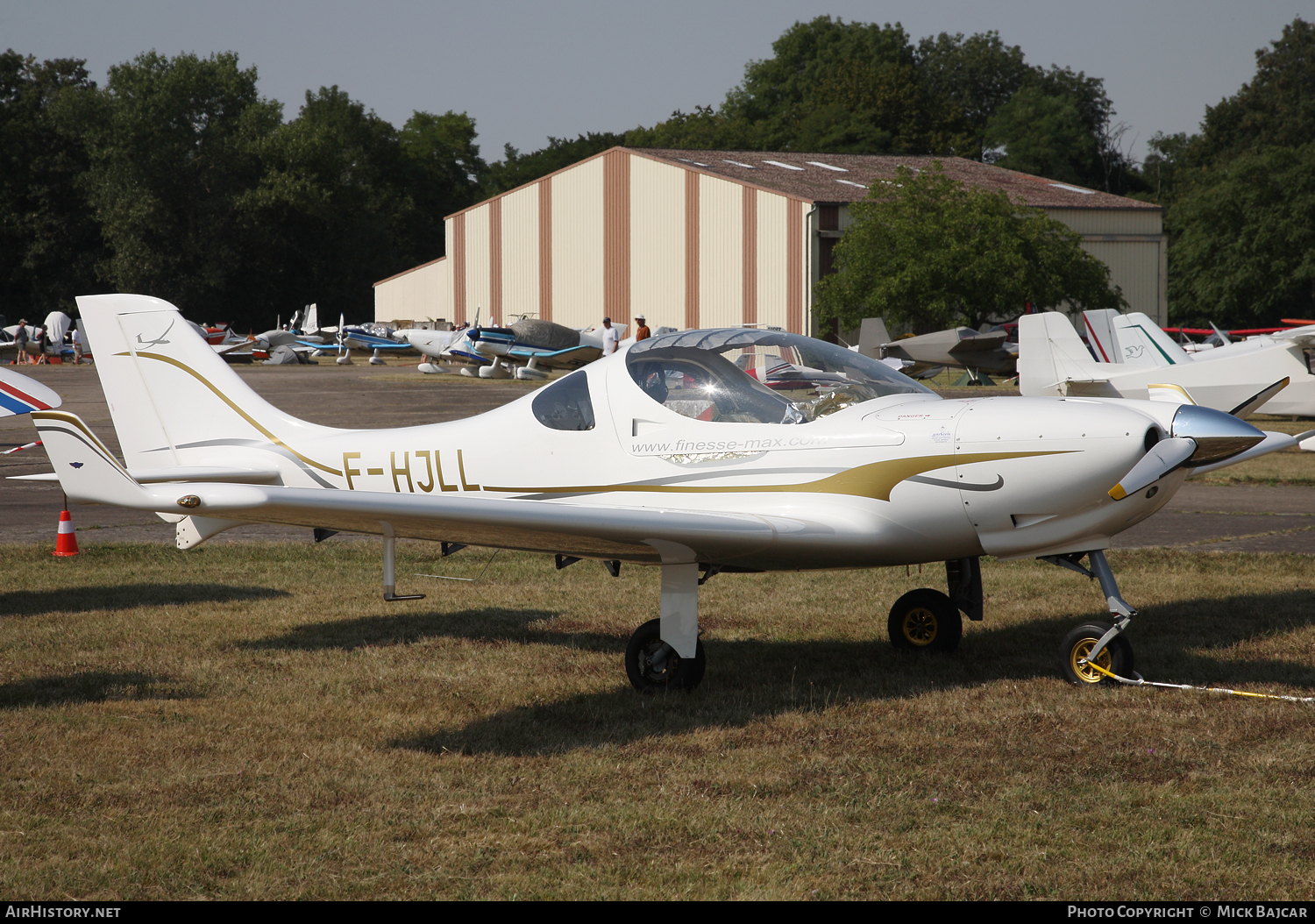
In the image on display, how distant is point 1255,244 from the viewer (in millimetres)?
55469

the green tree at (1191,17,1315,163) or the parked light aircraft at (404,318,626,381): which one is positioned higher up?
the green tree at (1191,17,1315,163)

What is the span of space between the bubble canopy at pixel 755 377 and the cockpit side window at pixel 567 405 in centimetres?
32

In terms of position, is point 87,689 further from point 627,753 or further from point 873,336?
point 873,336

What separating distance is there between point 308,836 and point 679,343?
319cm

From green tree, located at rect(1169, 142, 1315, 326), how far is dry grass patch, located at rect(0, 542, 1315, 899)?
54.2 meters

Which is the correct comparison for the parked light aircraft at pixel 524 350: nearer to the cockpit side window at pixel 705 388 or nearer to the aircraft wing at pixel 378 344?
the aircraft wing at pixel 378 344

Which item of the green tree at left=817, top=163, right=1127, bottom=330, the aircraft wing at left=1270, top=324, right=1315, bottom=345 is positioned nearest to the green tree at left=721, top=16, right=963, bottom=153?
the green tree at left=817, top=163, right=1127, bottom=330

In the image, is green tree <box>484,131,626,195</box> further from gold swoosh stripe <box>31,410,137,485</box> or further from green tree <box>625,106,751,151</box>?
gold swoosh stripe <box>31,410,137,485</box>

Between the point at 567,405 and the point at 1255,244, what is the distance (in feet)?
190

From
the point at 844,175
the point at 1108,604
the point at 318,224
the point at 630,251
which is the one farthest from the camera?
the point at 318,224

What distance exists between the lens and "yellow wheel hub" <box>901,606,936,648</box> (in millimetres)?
6617

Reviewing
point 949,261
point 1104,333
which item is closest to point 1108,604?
point 1104,333

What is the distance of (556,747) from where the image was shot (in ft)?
16.1

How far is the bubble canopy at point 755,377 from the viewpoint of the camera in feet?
19.3
